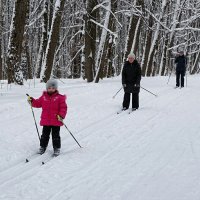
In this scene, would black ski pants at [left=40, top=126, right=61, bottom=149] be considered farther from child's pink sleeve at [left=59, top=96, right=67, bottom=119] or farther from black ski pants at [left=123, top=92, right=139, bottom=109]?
black ski pants at [left=123, top=92, right=139, bottom=109]

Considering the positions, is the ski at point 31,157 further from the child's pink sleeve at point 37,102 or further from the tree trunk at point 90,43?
the tree trunk at point 90,43

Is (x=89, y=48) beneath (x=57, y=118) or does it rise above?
above

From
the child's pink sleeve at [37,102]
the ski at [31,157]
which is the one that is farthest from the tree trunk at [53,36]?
the ski at [31,157]

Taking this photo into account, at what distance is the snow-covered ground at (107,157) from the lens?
522cm

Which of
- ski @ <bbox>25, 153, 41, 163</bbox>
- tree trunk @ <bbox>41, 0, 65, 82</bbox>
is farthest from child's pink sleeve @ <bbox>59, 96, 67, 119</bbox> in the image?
tree trunk @ <bbox>41, 0, 65, 82</bbox>

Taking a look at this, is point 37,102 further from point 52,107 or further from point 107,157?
point 107,157

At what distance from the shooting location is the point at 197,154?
7.02 metres

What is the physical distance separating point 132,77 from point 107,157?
6.08 meters

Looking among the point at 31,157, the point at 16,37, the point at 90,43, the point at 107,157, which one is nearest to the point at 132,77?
the point at 107,157

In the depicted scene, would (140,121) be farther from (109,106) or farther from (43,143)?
(43,143)

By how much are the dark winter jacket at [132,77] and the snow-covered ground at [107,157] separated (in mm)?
743

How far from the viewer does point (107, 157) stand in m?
6.86

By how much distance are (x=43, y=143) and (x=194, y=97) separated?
9658 mm

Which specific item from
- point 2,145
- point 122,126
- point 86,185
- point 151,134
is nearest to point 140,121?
point 122,126
